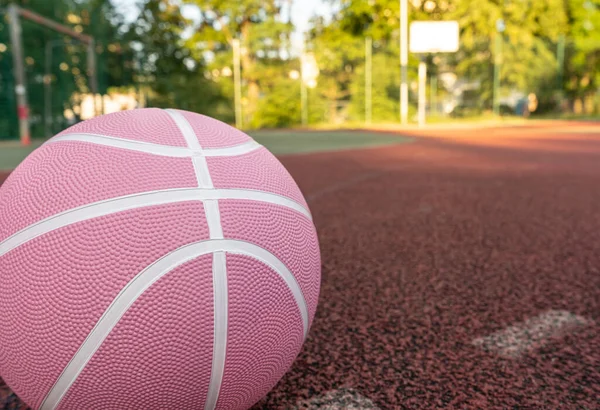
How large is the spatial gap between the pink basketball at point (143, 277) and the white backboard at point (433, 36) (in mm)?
25427

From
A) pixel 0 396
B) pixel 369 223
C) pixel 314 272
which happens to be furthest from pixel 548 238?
pixel 0 396

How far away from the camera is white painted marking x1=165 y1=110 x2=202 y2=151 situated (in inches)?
63.2

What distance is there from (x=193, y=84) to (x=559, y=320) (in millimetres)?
29549

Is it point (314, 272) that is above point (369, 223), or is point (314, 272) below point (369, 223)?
above

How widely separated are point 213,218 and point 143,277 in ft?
0.75

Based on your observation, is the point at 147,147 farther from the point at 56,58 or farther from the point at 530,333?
the point at 56,58

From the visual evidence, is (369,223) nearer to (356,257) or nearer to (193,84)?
(356,257)

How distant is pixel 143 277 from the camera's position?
138cm

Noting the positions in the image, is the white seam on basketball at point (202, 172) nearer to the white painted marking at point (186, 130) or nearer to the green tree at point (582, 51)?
the white painted marking at point (186, 130)

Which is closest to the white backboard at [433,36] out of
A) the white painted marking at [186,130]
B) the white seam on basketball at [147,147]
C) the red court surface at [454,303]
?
the red court surface at [454,303]

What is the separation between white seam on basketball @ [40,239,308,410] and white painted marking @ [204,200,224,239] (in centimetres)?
2

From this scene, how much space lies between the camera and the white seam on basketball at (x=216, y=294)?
1426 mm

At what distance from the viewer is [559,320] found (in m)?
2.53

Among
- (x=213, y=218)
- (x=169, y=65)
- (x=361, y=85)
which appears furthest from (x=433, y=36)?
(x=213, y=218)
